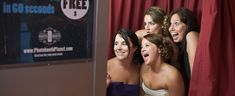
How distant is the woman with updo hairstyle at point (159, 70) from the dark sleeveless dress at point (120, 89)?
0.07 meters

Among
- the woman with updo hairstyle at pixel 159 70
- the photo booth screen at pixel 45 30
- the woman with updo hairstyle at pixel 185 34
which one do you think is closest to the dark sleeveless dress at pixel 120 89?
the woman with updo hairstyle at pixel 159 70

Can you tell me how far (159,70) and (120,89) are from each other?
0.18 meters

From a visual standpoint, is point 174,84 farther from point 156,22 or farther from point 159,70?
point 156,22

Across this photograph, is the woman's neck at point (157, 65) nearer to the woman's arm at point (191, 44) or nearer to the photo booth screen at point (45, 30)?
the woman's arm at point (191, 44)

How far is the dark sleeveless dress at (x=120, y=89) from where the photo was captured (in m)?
1.21

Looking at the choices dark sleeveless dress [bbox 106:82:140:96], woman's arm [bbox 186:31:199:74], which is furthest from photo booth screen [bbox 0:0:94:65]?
woman's arm [bbox 186:31:199:74]

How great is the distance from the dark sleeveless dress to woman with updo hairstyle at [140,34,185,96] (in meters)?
0.07

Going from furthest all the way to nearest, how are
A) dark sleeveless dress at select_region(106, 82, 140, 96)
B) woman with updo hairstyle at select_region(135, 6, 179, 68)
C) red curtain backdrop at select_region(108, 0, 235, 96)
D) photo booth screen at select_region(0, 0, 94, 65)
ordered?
woman with updo hairstyle at select_region(135, 6, 179, 68) → dark sleeveless dress at select_region(106, 82, 140, 96) → red curtain backdrop at select_region(108, 0, 235, 96) → photo booth screen at select_region(0, 0, 94, 65)

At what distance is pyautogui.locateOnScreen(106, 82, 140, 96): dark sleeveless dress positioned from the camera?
1214 millimetres

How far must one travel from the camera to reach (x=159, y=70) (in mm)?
1278

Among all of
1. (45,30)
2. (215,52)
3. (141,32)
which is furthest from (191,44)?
(45,30)

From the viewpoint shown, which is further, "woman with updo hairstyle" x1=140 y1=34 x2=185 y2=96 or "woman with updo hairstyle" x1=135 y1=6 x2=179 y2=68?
"woman with updo hairstyle" x1=135 y1=6 x2=179 y2=68

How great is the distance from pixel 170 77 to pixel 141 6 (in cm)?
46

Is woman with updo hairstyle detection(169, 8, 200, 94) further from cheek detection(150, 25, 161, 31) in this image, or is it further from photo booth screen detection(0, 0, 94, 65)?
photo booth screen detection(0, 0, 94, 65)
